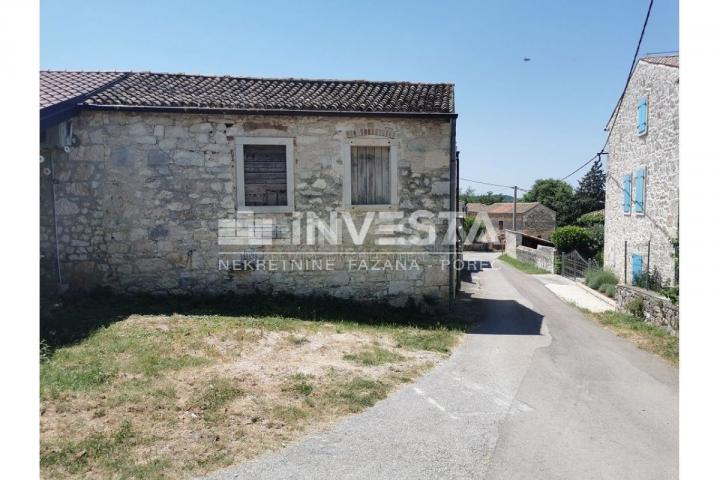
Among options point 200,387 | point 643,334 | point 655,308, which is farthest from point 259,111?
point 655,308

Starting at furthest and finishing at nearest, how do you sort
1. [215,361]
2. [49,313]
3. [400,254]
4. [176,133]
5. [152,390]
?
[400,254], [176,133], [49,313], [215,361], [152,390]

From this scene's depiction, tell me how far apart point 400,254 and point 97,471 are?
6930 millimetres

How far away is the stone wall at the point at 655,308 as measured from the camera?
8.42 m

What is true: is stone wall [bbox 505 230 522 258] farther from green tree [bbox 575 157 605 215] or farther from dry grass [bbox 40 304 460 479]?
dry grass [bbox 40 304 460 479]

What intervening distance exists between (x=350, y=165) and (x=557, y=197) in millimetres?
48181

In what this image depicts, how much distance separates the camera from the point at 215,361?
5.87 meters

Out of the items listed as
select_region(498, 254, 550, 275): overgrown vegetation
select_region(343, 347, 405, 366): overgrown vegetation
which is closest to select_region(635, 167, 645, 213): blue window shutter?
select_region(498, 254, 550, 275): overgrown vegetation

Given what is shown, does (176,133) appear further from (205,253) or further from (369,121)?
(369,121)

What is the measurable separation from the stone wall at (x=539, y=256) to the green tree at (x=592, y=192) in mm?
17540

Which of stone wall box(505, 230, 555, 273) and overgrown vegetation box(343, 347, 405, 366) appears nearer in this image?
overgrown vegetation box(343, 347, 405, 366)

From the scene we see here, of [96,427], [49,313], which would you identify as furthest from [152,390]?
[49,313]

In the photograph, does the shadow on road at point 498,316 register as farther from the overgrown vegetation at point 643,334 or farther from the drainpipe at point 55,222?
the drainpipe at point 55,222

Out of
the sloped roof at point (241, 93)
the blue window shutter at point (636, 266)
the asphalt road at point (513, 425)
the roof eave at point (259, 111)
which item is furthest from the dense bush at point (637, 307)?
the sloped roof at point (241, 93)

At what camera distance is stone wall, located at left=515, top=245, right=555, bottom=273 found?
913 inches
